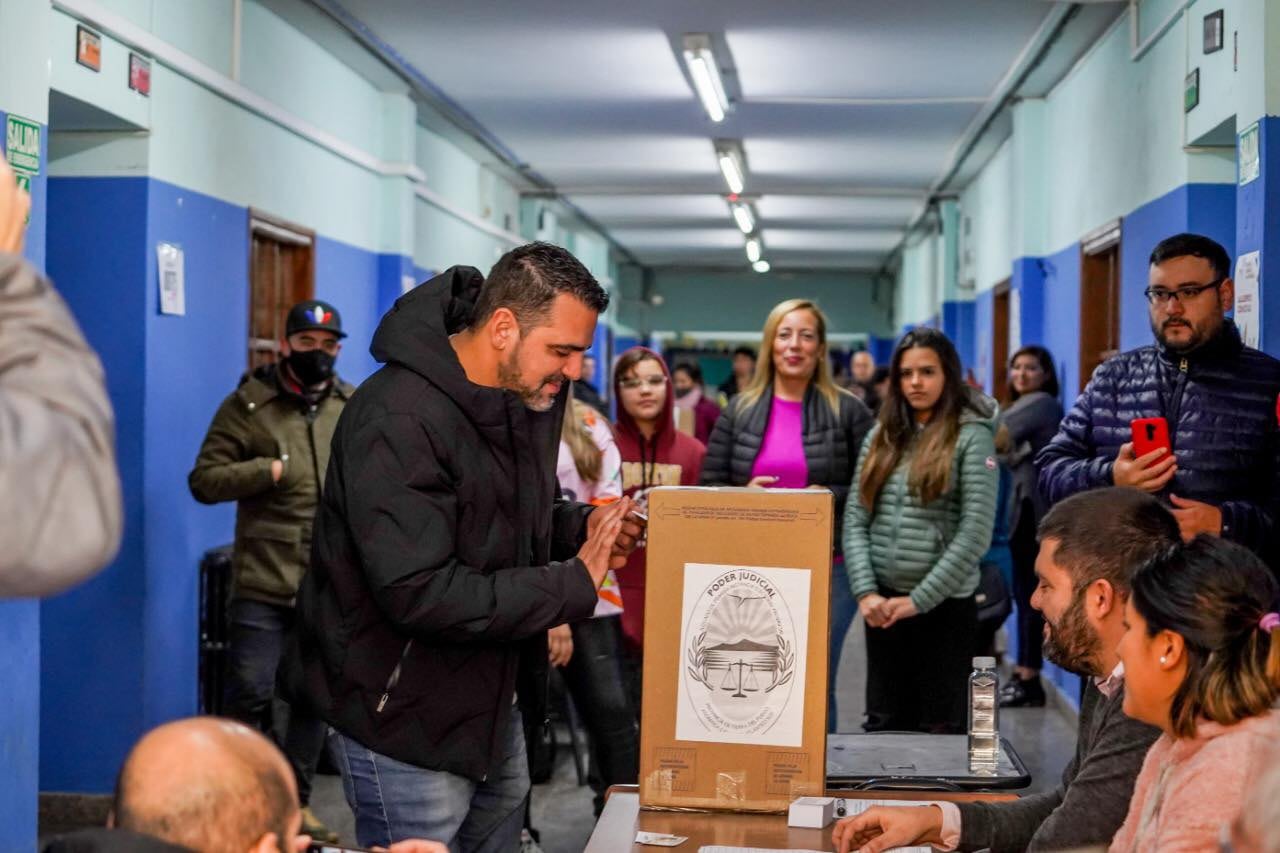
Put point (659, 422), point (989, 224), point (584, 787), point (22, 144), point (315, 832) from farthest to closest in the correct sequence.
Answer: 1. point (989, 224)
2. point (584, 787)
3. point (659, 422)
4. point (22, 144)
5. point (315, 832)

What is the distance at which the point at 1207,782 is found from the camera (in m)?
1.65

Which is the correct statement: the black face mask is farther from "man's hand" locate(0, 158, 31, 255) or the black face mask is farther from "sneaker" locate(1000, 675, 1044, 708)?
"sneaker" locate(1000, 675, 1044, 708)

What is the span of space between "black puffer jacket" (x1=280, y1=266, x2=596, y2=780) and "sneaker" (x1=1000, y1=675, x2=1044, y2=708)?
4714 mm

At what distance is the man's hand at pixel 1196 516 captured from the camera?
317cm

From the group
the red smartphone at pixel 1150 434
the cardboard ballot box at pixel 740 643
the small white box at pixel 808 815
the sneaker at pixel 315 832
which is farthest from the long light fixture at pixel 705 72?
the sneaker at pixel 315 832

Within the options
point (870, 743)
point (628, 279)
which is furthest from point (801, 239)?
point (870, 743)

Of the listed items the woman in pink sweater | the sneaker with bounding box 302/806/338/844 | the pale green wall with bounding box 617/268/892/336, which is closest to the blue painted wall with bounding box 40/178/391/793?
the sneaker with bounding box 302/806/338/844

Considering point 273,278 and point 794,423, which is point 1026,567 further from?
point 273,278

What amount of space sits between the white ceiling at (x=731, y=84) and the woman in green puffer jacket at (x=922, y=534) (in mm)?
2577

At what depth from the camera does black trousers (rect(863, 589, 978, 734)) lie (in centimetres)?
400

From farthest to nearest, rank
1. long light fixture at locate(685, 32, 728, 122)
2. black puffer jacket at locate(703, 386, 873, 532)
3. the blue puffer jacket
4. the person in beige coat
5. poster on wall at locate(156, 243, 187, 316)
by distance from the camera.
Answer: long light fixture at locate(685, 32, 728, 122), poster on wall at locate(156, 243, 187, 316), black puffer jacket at locate(703, 386, 873, 532), the blue puffer jacket, the person in beige coat

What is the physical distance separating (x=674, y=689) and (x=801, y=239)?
14517 mm

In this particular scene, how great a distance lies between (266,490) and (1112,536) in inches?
118

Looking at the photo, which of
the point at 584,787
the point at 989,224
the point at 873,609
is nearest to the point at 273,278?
the point at 584,787
